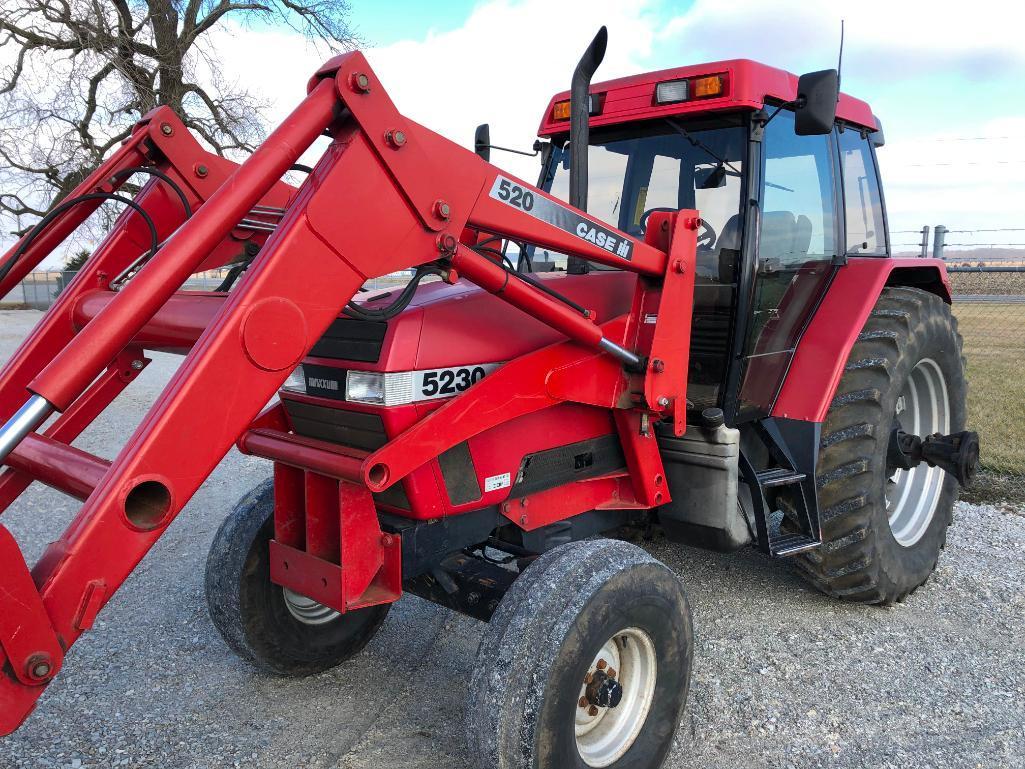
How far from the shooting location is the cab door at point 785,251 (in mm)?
3432

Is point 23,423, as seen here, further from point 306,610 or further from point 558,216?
point 306,610

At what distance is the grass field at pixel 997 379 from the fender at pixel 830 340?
3.18m

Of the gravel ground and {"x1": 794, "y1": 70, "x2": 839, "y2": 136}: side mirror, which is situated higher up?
{"x1": 794, "y1": 70, "x2": 839, "y2": 136}: side mirror

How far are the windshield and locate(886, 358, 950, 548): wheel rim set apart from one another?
166 cm

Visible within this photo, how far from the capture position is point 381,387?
2.53 m

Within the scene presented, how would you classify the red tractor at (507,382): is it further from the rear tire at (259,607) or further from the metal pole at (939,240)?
the metal pole at (939,240)

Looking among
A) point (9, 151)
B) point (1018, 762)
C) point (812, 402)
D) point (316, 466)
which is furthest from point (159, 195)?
point (9, 151)

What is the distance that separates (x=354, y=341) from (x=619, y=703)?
4.78 feet

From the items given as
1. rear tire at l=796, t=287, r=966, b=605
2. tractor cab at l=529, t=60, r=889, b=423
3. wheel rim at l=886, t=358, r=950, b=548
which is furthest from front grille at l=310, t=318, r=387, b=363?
wheel rim at l=886, t=358, r=950, b=548

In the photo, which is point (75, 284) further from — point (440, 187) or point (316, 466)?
point (440, 187)

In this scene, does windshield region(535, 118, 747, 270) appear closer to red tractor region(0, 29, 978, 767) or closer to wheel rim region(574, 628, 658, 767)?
red tractor region(0, 29, 978, 767)

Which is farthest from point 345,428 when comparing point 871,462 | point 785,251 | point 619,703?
point 871,462

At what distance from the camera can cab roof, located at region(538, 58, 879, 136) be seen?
3.21 metres

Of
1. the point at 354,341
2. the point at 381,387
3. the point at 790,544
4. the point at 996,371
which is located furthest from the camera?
the point at 996,371
